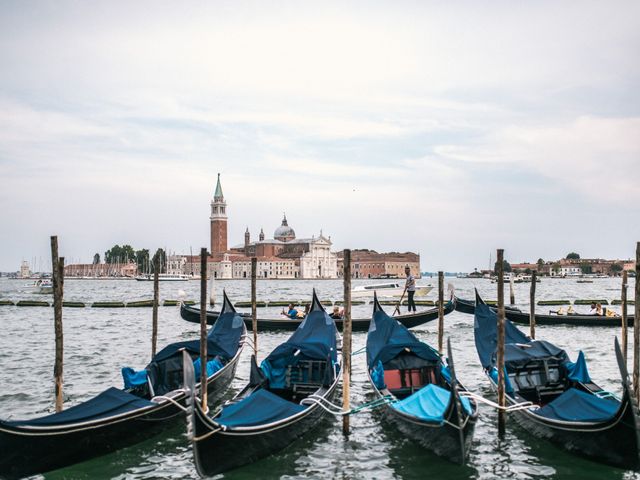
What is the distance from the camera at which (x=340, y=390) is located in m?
9.03

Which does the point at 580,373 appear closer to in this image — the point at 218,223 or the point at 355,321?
the point at 355,321

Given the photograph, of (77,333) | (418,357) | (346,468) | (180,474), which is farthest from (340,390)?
(77,333)

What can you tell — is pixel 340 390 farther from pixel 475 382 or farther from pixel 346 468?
pixel 346 468

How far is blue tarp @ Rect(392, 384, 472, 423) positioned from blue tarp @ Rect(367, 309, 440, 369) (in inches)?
53.9

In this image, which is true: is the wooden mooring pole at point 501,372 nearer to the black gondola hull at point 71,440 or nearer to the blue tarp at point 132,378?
the black gondola hull at point 71,440

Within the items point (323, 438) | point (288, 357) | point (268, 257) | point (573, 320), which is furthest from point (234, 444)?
point (268, 257)

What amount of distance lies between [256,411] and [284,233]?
352 feet

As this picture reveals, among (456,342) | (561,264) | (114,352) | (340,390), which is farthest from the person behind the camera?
(561,264)

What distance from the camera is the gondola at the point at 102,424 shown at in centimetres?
529

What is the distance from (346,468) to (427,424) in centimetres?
89

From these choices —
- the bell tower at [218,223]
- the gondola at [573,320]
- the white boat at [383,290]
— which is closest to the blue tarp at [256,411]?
the gondola at [573,320]

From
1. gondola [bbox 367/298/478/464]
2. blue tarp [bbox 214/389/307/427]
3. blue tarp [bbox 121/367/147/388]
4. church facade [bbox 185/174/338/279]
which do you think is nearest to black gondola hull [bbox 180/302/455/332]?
gondola [bbox 367/298/478/464]

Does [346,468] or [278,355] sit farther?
[278,355]

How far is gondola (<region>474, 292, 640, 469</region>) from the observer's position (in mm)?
5492
